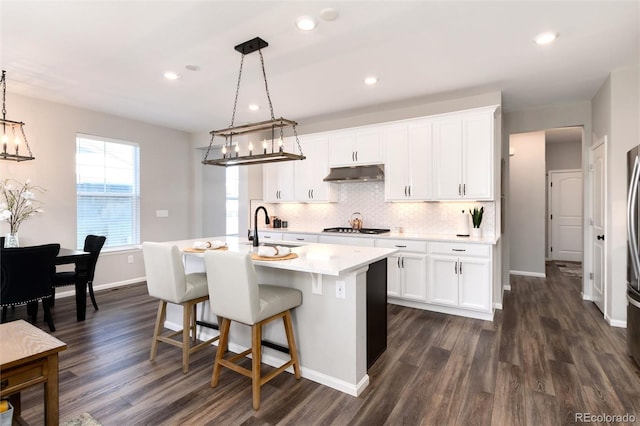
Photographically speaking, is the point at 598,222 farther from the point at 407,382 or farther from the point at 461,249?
the point at 407,382

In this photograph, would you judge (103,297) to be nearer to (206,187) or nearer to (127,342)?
(127,342)

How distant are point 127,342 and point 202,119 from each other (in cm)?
375

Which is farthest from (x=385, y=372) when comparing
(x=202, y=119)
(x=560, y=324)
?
(x=202, y=119)

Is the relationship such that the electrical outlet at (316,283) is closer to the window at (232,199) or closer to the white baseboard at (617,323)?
the white baseboard at (617,323)

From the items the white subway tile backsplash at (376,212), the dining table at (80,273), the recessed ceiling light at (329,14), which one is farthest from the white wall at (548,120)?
the dining table at (80,273)

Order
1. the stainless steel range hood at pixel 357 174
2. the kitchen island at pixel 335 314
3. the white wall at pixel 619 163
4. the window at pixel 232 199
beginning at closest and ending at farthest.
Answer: the kitchen island at pixel 335 314
the white wall at pixel 619 163
the stainless steel range hood at pixel 357 174
the window at pixel 232 199

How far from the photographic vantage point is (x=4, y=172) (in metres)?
4.30

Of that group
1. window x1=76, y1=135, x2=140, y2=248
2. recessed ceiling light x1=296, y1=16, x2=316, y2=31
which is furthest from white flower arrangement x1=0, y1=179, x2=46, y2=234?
recessed ceiling light x1=296, y1=16, x2=316, y2=31

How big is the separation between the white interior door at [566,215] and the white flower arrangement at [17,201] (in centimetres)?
997

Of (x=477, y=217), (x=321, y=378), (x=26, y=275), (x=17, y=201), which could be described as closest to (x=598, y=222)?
(x=477, y=217)

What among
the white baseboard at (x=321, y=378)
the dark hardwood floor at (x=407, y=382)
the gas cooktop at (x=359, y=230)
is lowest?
the dark hardwood floor at (x=407, y=382)

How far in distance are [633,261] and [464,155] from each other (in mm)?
1984

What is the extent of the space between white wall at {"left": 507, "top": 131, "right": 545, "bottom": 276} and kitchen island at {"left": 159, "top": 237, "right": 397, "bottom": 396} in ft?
15.6

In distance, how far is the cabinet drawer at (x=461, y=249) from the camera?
3799 mm
